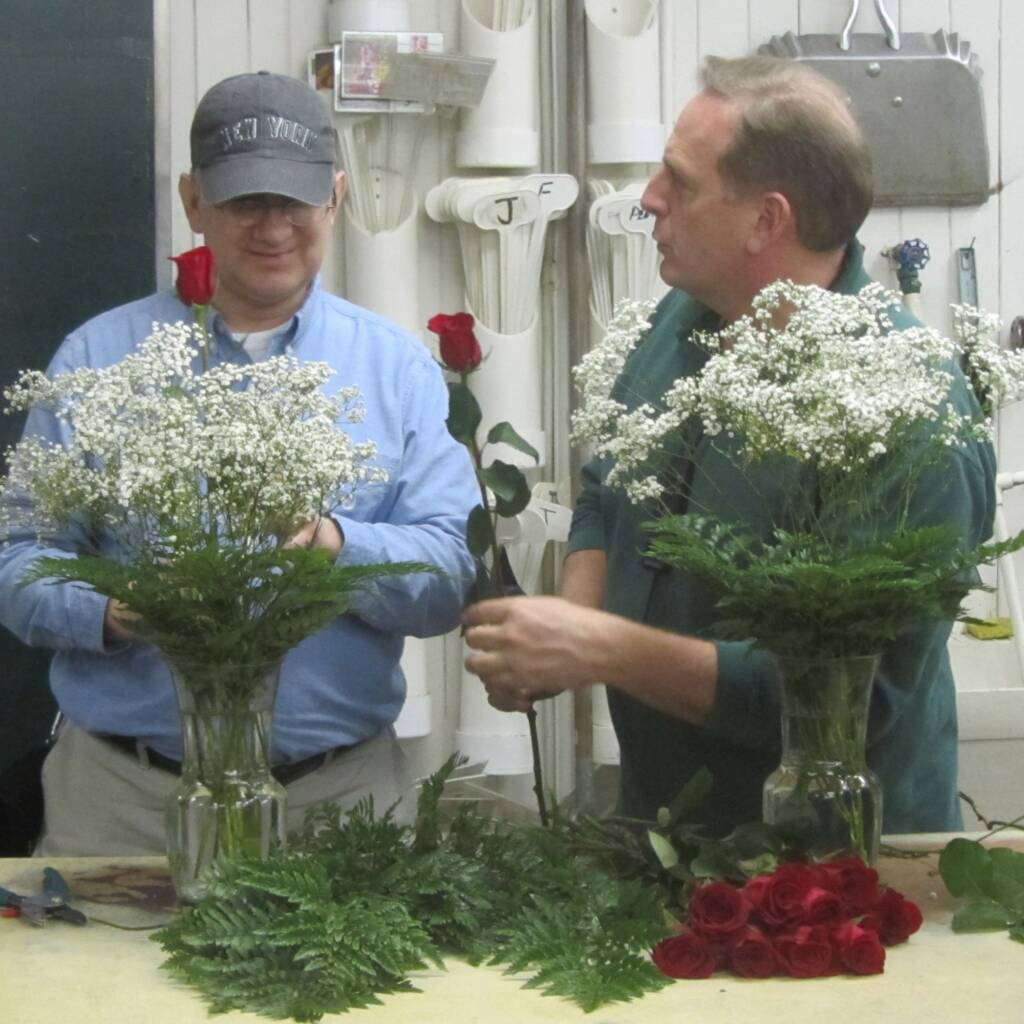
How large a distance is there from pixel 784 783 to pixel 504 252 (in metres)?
1.63

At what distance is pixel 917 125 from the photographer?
2984 mm

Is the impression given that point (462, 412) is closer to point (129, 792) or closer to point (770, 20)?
point (129, 792)

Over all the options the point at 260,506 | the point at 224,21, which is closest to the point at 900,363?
the point at 260,506

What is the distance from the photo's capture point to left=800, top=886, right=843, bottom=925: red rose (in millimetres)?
1331

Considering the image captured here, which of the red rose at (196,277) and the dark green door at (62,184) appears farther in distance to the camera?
the dark green door at (62,184)

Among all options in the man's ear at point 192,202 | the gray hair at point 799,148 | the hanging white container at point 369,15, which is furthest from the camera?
the hanging white container at point 369,15

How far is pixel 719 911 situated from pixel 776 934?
0.05m

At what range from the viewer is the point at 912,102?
2.97 m

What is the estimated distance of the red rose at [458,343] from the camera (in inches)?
54.6

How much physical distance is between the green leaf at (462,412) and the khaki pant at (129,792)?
630mm

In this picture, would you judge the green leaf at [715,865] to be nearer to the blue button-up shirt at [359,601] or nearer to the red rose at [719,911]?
the red rose at [719,911]

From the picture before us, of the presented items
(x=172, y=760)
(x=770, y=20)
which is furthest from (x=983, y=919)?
(x=770, y=20)

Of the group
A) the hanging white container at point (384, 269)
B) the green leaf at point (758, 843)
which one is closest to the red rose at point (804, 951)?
the green leaf at point (758, 843)

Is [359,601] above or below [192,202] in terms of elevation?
below
